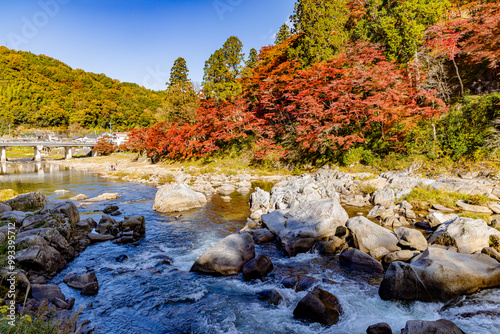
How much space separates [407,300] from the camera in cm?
528

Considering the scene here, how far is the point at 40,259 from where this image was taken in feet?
20.5

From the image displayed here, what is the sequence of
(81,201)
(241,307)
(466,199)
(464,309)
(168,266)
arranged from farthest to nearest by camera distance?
(81,201) → (466,199) → (168,266) → (241,307) → (464,309)

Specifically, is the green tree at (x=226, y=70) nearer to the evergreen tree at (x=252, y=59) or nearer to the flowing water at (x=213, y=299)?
the evergreen tree at (x=252, y=59)

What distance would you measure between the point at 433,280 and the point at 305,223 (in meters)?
4.12

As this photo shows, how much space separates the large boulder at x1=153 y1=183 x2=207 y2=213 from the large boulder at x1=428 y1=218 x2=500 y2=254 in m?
10.7

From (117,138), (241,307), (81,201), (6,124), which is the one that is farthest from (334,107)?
(6,124)

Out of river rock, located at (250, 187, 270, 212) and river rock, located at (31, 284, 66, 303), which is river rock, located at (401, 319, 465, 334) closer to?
river rock, located at (31, 284, 66, 303)

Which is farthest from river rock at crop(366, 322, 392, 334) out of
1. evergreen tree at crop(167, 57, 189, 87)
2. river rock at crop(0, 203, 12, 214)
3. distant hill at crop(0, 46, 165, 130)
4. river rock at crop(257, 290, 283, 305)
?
distant hill at crop(0, 46, 165, 130)

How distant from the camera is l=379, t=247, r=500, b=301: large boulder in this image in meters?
5.23

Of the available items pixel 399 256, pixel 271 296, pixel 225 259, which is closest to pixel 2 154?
pixel 225 259

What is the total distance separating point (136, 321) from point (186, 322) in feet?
3.39

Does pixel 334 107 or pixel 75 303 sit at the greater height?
pixel 334 107

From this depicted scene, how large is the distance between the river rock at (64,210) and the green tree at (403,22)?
2346cm

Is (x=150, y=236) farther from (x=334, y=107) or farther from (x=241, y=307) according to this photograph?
(x=334, y=107)
